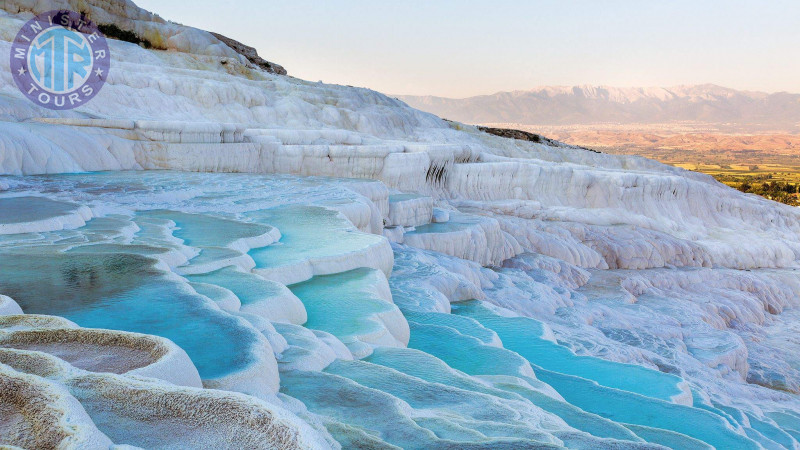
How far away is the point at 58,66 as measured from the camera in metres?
14.6

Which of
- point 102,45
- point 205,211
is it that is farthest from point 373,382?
point 102,45

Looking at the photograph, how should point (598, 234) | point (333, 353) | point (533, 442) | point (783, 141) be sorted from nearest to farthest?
1. point (533, 442)
2. point (333, 353)
3. point (598, 234)
4. point (783, 141)

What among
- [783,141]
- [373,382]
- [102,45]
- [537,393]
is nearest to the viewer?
[373,382]

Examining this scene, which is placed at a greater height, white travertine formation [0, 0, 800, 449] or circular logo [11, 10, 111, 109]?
circular logo [11, 10, 111, 109]

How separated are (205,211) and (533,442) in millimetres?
6026

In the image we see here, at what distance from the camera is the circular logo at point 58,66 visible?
13.6 metres

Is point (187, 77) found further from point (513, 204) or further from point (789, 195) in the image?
point (789, 195)

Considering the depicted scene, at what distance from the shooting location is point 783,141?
3617 inches

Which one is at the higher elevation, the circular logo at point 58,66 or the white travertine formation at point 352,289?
the circular logo at point 58,66

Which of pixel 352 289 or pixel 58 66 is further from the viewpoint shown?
pixel 58 66

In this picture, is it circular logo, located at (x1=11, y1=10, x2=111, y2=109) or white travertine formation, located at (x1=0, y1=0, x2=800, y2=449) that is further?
circular logo, located at (x1=11, y1=10, x2=111, y2=109)

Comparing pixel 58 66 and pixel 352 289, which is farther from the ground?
pixel 58 66

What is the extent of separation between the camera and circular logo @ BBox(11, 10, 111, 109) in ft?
44.7

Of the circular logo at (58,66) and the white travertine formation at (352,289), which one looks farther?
the circular logo at (58,66)
